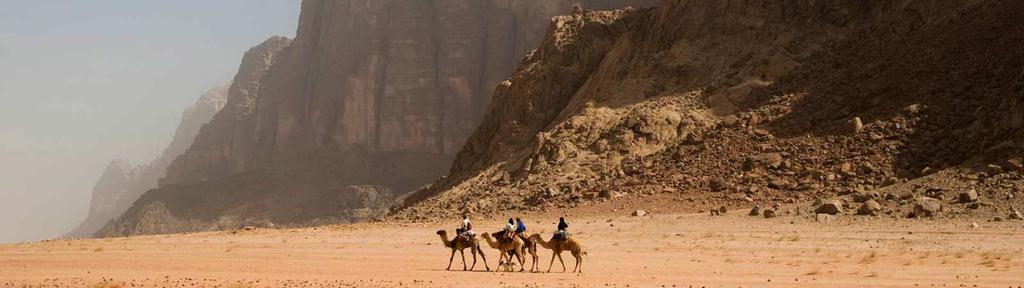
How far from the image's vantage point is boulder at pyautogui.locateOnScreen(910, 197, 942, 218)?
2956cm

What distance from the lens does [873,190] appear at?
33125 millimetres

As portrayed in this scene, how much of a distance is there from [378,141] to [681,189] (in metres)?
82.0

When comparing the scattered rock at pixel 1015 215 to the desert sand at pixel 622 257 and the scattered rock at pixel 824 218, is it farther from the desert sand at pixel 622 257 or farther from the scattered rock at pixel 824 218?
the scattered rock at pixel 824 218

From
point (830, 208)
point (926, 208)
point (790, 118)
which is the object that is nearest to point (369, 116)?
point (790, 118)

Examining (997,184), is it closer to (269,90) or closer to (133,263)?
(133,263)

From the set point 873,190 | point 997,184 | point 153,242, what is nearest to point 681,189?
point 873,190

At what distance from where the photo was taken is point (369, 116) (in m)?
119

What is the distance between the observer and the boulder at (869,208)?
30.6 metres

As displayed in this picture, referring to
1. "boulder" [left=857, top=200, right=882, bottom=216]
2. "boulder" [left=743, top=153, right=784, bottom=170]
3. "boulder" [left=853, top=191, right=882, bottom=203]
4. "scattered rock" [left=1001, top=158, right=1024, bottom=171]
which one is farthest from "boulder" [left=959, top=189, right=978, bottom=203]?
"boulder" [left=743, top=153, right=784, bottom=170]

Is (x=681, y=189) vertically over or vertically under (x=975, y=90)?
under

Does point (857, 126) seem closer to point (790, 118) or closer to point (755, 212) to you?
point (790, 118)

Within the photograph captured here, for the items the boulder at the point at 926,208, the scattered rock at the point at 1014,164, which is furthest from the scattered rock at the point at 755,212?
the scattered rock at the point at 1014,164

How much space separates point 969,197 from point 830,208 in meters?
3.82

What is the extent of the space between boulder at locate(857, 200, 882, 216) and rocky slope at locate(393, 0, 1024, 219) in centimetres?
16
